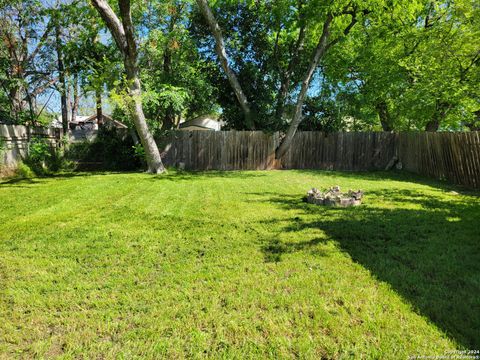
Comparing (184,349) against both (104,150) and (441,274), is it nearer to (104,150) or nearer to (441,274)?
(441,274)

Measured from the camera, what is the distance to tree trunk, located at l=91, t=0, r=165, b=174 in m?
8.05

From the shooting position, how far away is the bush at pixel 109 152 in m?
11.8

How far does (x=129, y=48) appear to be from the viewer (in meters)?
8.55

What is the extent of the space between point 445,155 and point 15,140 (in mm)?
12501

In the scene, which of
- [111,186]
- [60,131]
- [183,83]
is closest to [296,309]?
[111,186]

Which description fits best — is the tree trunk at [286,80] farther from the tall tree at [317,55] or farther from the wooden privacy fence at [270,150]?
the wooden privacy fence at [270,150]

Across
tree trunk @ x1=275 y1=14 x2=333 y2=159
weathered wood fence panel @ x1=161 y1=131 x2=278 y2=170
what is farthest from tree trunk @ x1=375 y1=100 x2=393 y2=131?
weathered wood fence panel @ x1=161 y1=131 x2=278 y2=170

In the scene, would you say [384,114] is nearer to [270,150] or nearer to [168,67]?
[270,150]

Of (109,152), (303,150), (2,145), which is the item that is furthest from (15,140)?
(303,150)

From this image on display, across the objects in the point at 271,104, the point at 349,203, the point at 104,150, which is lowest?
the point at 349,203

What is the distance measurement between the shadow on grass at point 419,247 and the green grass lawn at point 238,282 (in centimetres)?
1

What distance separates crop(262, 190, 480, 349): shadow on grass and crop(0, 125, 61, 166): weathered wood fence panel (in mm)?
8147

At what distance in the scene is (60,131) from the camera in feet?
37.9

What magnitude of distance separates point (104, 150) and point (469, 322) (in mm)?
12239
